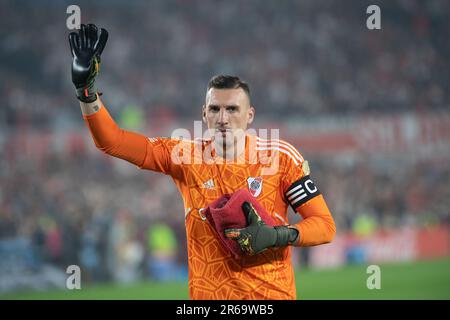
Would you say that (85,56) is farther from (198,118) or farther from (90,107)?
(198,118)

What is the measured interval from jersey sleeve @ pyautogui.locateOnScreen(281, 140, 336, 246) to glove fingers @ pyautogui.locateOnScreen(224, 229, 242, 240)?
390mm

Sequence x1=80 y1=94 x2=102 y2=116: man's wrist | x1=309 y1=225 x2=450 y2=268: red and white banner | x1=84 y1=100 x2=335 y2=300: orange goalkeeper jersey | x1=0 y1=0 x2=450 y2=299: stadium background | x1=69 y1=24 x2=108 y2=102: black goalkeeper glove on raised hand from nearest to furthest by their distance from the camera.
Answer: x1=69 y1=24 x2=108 y2=102: black goalkeeper glove on raised hand < x1=80 y1=94 x2=102 y2=116: man's wrist < x1=84 y1=100 x2=335 y2=300: orange goalkeeper jersey < x1=0 y1=0 x2=450 y2=299: stadium background < x1=309 y1=225 x2=450 y2=268: red and white banner

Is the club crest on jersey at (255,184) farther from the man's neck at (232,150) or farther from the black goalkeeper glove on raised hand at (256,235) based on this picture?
the black goalkeeper glove on raised hand at (256,235)

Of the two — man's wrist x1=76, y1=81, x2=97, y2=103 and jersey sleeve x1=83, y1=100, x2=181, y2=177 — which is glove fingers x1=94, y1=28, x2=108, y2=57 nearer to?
man's wrist x1=76, y1=81, x2=97, y2=103

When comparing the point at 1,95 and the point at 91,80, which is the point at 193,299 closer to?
the point at 91,80

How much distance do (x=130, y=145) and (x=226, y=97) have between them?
23.9 inches

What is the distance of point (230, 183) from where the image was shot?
14.1ft

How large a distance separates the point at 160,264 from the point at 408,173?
27.6 ft

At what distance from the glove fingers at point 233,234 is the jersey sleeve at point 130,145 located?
0.58m

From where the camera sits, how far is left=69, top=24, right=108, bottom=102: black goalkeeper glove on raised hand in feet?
12.9

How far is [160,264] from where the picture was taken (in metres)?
16.4

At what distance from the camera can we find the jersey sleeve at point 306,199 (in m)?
4.18

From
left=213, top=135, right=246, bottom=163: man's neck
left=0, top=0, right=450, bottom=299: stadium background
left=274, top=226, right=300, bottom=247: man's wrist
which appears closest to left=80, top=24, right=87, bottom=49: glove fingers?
left=213, top=135, right=246, bottom=163: man's neck
